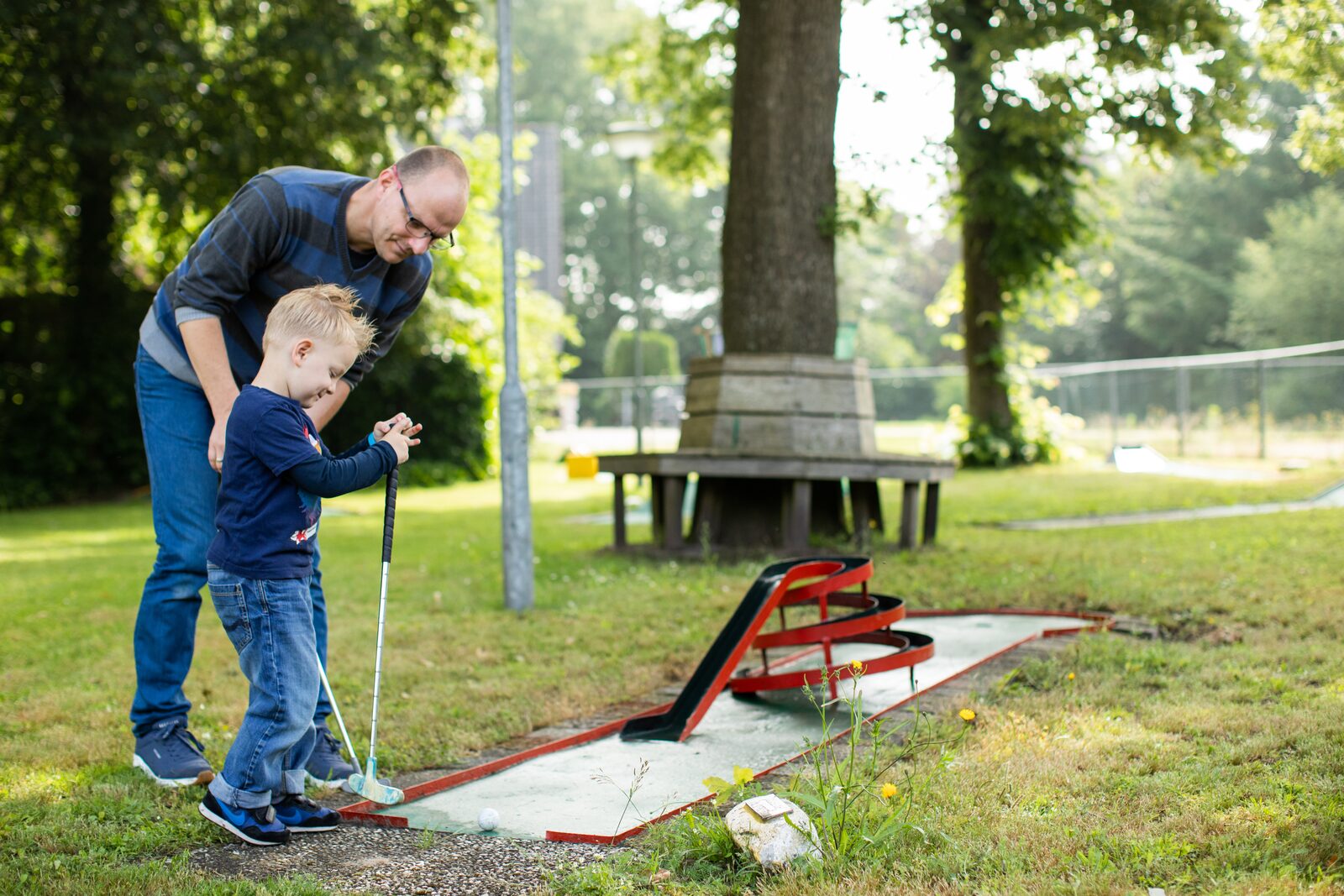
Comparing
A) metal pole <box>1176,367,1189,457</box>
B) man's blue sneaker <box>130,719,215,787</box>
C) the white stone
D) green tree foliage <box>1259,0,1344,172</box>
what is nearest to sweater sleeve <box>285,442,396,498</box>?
man's blue sneaker <box>130,719,215,787</box>

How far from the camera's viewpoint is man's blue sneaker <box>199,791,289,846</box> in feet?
9.69

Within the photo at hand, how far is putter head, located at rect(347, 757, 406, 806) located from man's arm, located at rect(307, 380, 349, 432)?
0.99 meters

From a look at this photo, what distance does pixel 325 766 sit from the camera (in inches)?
139

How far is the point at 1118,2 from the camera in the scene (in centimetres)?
1221

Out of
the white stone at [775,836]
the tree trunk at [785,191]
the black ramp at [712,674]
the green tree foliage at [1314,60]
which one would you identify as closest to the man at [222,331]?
the black ramp at [712,674]

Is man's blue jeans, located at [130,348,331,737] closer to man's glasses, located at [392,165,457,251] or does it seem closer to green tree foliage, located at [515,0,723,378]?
man's glasses, located at [392,165,457,251]

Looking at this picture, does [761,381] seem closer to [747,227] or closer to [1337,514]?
[747,227]

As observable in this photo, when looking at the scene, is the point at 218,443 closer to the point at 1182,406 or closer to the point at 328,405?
the point at 328,405

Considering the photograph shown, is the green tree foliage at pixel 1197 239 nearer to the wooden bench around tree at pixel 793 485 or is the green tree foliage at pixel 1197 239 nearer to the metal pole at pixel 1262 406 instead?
the metal pole at pixel 1262 406

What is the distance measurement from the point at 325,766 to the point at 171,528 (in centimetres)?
83

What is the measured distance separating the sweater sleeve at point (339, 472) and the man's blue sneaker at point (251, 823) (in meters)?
0.81

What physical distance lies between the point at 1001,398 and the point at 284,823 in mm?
15272

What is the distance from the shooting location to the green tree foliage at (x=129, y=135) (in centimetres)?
1410

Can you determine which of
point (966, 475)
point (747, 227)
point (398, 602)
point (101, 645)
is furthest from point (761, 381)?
point (966, 475)
